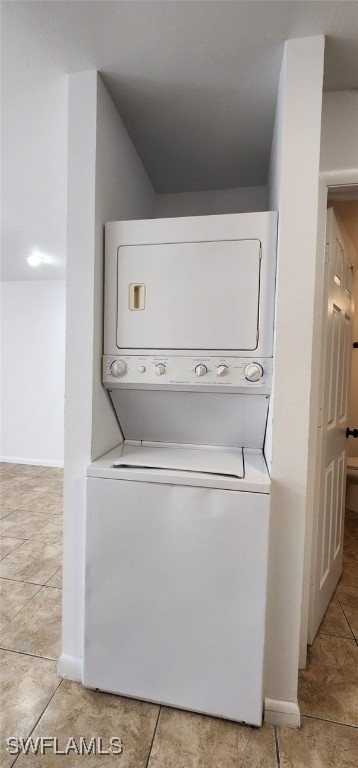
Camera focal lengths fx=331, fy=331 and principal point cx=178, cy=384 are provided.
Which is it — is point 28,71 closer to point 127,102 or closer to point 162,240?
point 127,102

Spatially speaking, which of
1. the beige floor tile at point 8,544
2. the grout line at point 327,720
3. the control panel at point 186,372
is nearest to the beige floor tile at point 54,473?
the beige floor tile at point 8,544

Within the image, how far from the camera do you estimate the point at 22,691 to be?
130cm

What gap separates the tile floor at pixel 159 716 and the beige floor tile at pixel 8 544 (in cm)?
51

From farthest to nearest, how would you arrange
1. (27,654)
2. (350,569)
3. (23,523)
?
(23,523), (350,569), (27,654)

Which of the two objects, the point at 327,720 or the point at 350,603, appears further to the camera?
the point at 350,603

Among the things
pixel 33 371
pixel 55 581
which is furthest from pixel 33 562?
pixel 33 371

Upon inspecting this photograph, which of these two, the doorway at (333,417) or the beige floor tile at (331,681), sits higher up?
the doorway at (333,417)

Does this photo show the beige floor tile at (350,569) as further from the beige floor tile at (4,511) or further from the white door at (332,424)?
the beige floor tile at (4,511)

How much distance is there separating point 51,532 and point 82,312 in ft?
6.75

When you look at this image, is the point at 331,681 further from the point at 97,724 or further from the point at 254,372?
the point at 254,372

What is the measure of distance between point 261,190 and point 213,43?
39.7 inches

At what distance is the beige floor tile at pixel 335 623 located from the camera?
1.65m

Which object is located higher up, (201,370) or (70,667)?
(201,370)

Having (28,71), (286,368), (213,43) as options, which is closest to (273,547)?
(286,368)
